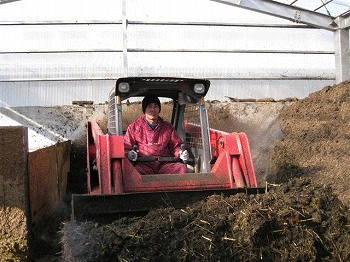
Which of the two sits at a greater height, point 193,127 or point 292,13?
point 292,13

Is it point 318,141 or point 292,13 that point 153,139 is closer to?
point 318,141

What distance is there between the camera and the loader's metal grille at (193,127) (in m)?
6.41

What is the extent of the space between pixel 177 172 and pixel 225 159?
64 cm

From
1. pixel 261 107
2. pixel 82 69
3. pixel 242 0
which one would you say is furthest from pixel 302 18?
pixel 82 69

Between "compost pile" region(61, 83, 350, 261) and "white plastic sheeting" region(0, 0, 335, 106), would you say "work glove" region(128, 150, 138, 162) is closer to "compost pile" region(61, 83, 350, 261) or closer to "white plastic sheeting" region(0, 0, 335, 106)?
"compost pile" region(61, 83, 350, 261)

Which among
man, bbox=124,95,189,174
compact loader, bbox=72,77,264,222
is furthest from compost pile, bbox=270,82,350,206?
man, bbox=124,95,189,174

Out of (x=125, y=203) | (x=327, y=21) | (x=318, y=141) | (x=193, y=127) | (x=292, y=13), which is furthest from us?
(x=327, y=21)

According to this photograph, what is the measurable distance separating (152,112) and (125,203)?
2130 millimetres

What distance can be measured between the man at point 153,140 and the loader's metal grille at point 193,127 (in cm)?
22

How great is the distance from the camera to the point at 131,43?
12.2m

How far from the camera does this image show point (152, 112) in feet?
21.6

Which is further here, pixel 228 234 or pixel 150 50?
pixel 150 50

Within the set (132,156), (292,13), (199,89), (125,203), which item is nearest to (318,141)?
(292,13)

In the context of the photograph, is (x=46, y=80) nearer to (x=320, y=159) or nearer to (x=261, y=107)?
(x=261, y=107)
